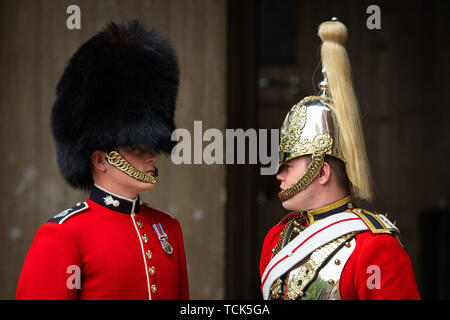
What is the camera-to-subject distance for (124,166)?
1.78 m

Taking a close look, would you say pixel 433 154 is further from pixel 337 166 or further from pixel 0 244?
pixel 0 244

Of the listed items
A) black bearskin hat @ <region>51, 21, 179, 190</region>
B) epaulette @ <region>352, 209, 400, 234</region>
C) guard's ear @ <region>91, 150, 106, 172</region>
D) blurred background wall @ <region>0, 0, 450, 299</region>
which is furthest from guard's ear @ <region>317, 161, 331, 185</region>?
blurred background wall @ <region>0, 0, 450, 299</region>

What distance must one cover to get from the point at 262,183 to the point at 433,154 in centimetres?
142

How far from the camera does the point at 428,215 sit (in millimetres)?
3658

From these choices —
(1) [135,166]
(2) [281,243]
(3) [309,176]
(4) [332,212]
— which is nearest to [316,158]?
(3) [309,176]

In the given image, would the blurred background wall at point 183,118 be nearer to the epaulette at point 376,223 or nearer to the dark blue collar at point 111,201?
the dark blue collar at point 111,201

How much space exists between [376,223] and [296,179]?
10.7 inches

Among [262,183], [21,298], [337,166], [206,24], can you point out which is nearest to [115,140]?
[21,298]

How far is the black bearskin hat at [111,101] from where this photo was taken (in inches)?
71.5

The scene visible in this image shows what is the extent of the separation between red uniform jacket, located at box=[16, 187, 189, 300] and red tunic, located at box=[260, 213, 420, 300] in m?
0.60

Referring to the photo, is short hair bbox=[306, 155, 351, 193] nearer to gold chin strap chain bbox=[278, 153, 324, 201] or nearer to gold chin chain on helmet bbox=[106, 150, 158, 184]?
gold chin strap chain bbox=[278, 153, 324, 201]

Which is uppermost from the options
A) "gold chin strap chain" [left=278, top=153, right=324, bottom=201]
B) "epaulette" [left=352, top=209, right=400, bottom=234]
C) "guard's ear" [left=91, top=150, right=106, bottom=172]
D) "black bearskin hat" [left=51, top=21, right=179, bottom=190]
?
"black bearskin hat" [left=51, top=21, right=179, bottom=190]

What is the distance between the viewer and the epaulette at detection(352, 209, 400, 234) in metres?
1.67

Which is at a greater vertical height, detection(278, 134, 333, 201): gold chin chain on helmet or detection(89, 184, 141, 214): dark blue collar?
detection(278, 134, 333, 201): gold chin chain on helmet
